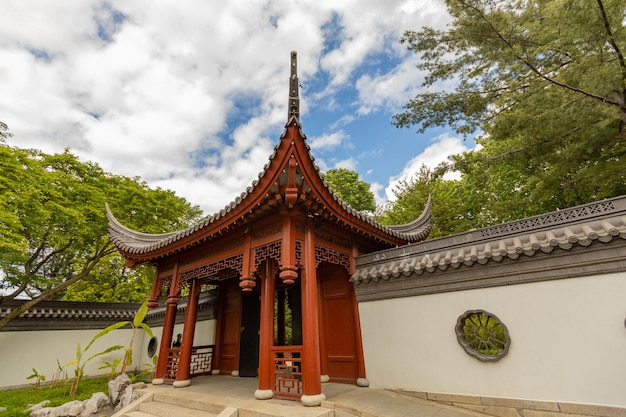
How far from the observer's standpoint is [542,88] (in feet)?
21.0

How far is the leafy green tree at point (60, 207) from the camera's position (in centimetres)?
734

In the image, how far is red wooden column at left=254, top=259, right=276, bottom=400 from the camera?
451 cm

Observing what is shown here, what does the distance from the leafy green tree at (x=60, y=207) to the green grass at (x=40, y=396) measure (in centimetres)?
207

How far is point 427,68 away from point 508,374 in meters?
6.69

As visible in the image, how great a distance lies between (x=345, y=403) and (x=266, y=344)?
143 centimetres

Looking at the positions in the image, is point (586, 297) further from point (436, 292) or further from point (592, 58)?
point (592, 58)

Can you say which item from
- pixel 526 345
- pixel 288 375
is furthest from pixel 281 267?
pixel 526 345

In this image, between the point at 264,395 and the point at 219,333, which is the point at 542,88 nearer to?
the point at 264,395

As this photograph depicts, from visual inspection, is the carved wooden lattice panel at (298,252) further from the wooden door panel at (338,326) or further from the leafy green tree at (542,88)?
the leafy green tree at (542,88)

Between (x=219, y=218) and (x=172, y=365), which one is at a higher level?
(x=219, y=218)

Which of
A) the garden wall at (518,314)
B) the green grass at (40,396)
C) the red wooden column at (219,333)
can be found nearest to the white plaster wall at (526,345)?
the garden wall at (518,314)

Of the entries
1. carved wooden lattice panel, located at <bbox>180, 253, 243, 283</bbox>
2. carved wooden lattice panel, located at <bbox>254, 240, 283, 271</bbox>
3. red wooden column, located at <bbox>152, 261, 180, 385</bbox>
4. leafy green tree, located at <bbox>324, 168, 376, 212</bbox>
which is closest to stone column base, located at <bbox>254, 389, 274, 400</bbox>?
carved wooden lattice panel, located at <bbox>254, 240, 283, 271</bbox>

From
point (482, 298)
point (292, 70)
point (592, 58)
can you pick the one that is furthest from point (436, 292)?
point (592, 58)

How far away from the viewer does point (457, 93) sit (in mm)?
7520
